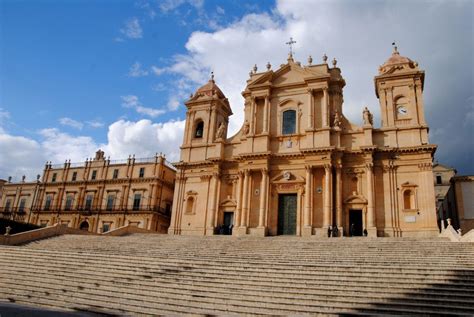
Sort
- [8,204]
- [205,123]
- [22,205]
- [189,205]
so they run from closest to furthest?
[189,205], [205,123], [22,205], [8,204]

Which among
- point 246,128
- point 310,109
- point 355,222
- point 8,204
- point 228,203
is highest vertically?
point 310,109

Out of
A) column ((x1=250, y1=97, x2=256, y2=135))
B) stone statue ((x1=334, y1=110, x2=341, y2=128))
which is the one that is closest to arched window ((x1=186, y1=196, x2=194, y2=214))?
Result: column ((x1=250, y1=97, x2=256, y2=135))

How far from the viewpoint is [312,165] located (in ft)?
92.7

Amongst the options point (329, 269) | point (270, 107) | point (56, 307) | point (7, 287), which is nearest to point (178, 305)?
point (56, 307)

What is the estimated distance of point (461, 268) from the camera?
12.9 m

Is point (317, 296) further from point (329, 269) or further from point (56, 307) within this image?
point (56, 307)

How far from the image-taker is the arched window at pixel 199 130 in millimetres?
35216

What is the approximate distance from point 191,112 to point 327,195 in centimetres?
1529

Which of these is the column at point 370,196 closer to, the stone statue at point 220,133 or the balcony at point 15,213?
the stone statue at point 220,133

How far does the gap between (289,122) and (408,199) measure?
10.4 meters

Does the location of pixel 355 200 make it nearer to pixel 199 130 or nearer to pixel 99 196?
pixel 199 130

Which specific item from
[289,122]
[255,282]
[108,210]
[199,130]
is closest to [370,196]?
[289,122]

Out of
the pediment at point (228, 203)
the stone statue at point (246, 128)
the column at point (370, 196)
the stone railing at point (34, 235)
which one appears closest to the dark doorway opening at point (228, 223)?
the pediment at point (228, 203)

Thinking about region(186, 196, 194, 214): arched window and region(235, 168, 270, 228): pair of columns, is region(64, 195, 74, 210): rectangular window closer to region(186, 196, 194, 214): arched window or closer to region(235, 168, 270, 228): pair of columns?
region(186, 196, 194, 214): arched window
